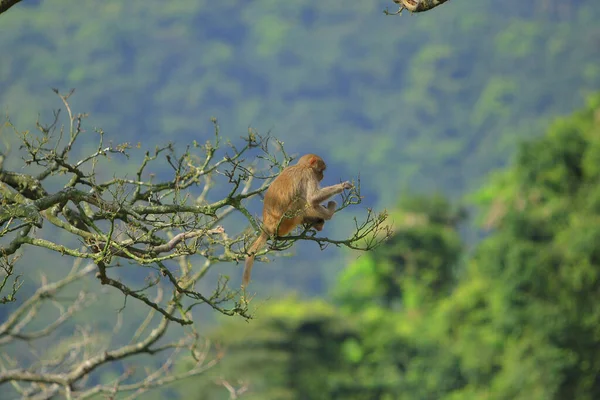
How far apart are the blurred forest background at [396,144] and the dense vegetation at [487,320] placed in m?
0.09

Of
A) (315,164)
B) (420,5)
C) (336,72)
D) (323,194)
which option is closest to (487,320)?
(315,164)

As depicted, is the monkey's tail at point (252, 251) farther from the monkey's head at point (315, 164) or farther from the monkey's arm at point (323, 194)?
the monkey's head at point (315, 164)

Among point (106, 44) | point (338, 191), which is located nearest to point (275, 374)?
point (338, 191)

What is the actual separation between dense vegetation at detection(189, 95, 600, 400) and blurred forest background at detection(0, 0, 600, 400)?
3.7 inches

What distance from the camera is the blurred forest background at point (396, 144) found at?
4231cm

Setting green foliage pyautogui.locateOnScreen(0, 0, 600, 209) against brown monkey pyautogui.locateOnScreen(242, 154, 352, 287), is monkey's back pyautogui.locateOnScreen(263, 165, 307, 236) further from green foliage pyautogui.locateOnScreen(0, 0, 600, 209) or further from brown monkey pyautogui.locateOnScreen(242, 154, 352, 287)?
green foliage pyautogui.locateOnScreen(0, 0, 600, 209)

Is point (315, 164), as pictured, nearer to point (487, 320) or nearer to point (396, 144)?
point (487, 320)

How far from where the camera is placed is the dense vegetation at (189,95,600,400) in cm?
3944

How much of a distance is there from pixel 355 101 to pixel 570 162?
423ft

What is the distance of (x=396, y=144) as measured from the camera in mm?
158250

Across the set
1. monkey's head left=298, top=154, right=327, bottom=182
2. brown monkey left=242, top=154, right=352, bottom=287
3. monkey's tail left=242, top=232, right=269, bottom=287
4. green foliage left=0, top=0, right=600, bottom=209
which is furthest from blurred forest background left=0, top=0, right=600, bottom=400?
monkey's tail left=242, top=232, right=269, bottom=287

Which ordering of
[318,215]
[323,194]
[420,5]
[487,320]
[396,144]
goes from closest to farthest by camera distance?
[420,5] → [318,215] → [323,194] → [487,320] → [396,144]

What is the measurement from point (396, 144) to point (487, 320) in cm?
11074

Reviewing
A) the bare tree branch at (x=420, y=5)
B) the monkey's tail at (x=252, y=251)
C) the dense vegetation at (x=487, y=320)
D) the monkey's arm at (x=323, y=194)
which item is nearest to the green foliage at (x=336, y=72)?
the dense vegetation at (x=487, y=320)
